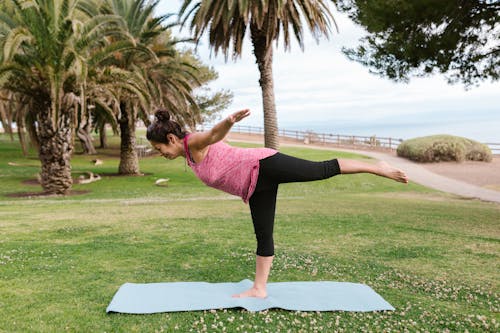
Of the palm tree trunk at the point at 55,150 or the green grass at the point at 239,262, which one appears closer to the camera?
the green grass at the point at 239,262

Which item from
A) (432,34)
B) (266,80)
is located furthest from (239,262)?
(266,80)

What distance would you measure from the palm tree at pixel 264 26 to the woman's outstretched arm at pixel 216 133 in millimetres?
16023

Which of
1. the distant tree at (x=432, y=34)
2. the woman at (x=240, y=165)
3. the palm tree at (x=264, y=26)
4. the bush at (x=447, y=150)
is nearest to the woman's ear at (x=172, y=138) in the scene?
the woman at (x=240, y=165)

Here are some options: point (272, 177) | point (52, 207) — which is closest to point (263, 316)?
point (272, 177)

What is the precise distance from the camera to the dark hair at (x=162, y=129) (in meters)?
4.45

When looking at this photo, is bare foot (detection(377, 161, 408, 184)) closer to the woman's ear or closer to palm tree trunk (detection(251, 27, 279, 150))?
the woman's ear

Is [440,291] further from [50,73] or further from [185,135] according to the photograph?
[50,73]

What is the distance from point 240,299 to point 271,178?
51.1 inches

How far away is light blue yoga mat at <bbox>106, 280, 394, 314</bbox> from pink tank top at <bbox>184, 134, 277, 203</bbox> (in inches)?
43.8

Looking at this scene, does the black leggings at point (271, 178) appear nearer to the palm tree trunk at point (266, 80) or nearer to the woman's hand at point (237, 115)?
the woman's hand at point (237, 115)

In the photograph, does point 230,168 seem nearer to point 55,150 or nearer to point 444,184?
point 55,150

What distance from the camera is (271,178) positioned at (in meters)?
4.56

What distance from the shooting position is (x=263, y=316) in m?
4.21

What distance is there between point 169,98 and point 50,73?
7.81 m
